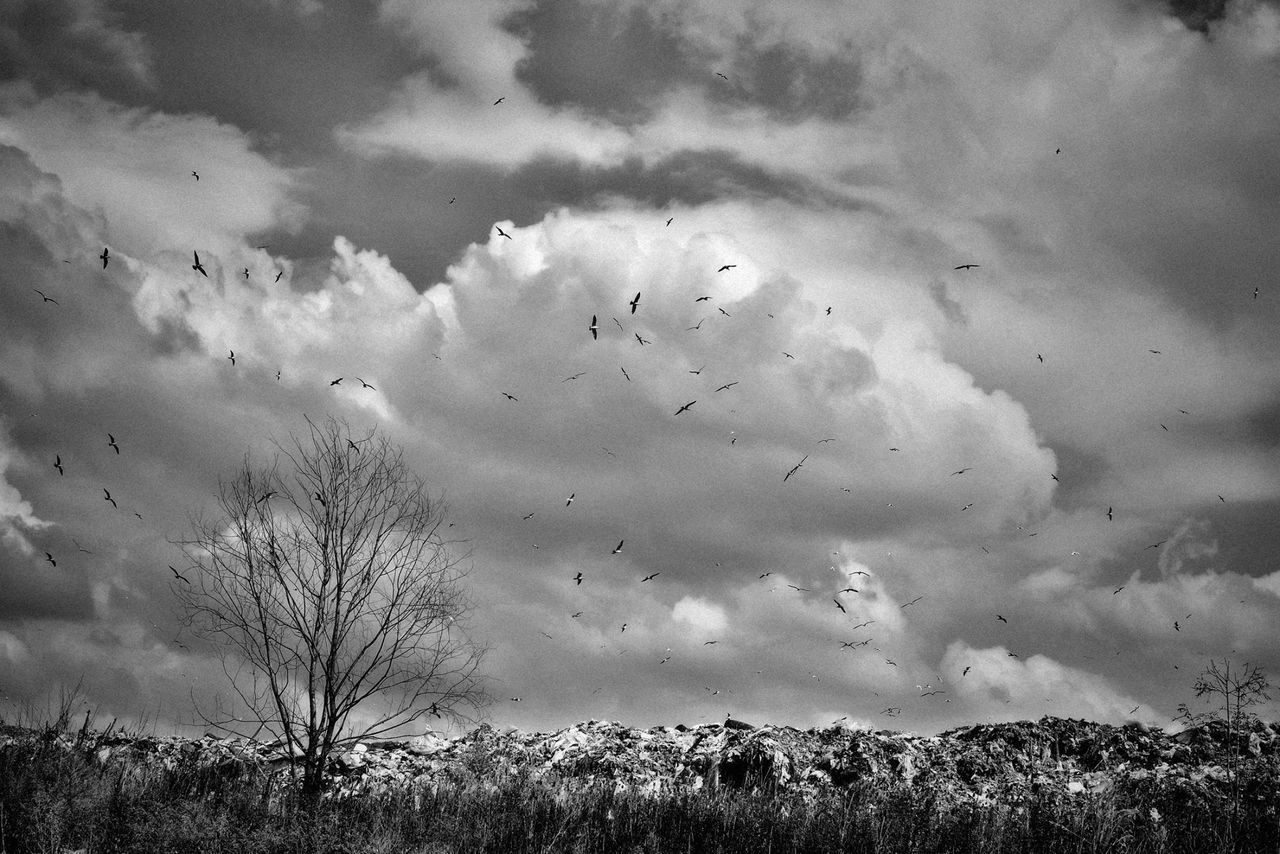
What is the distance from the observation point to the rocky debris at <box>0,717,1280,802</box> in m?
19.8

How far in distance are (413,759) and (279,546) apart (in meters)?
7.16

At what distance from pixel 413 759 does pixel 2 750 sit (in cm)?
872

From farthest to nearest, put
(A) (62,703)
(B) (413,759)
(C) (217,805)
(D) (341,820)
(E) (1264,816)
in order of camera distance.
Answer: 1. (B) (413,759)
2. (A) (62,703)
3. (C) (217,805)
4. (D) (341,820)
5. (E) (1264,816)

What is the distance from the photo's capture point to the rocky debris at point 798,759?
19.8 meters

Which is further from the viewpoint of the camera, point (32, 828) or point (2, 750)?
point (2, 750)

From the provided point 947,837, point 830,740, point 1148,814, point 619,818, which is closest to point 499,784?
point 619,818

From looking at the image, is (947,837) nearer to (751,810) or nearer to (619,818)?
(751,810)

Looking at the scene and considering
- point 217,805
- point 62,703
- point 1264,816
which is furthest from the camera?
point 62,703

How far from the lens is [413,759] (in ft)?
83.5

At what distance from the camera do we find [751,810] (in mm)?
18531

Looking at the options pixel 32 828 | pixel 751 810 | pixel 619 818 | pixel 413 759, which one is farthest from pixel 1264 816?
pixel 32 828

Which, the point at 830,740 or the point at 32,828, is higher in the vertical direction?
the point at 830,740

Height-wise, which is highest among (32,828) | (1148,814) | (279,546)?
(279,546)

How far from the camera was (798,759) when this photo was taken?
70.7 ft
